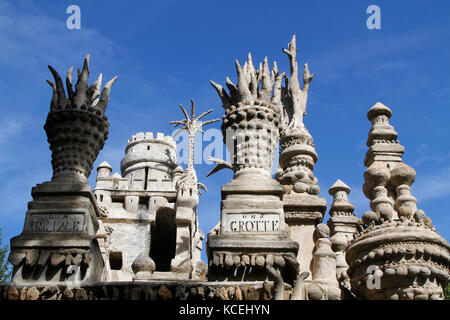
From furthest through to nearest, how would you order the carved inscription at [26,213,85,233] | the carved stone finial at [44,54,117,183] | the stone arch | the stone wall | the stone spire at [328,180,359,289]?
the stone arch → the stone spire at [328,180,359,289] → the carved stone finial at [44,54,117,183] → the carved inscription at [26,213,85,233] → the stone wall

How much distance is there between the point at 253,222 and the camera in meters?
9.12

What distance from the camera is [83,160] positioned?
33.6ft

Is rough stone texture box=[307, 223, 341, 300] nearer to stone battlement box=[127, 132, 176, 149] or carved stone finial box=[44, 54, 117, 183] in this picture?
carved stone finial box=[44, 54, 117, 183]

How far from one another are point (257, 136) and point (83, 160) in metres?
2.94

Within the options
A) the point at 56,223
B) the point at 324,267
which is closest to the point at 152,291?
the point at 56,223

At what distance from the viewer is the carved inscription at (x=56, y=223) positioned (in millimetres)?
Answer: 9391

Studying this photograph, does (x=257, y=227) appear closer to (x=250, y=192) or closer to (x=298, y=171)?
(x=250, y=192)

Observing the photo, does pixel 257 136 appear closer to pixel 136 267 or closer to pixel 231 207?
pixel 231 207

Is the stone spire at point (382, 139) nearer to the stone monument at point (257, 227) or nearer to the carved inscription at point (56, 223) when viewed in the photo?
the stone monument at point (257, 227)

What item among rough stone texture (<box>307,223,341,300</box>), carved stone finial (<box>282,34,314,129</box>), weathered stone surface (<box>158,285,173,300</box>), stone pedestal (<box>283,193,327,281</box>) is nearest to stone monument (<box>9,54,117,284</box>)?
weathered stone surface (<box>158,285,173,300</box>)

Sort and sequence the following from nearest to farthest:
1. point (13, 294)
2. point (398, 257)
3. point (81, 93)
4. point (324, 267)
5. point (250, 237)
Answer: point (13, 294), point (398, 257), point (250, 237), point (324, 267), point (81, 93)

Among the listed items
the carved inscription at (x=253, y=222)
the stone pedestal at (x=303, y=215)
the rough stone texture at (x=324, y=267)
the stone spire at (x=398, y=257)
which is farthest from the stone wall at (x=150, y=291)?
the stone pedestal at (x=303, y=215)

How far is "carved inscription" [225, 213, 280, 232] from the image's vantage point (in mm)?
9055

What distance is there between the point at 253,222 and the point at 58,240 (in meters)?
2.92
